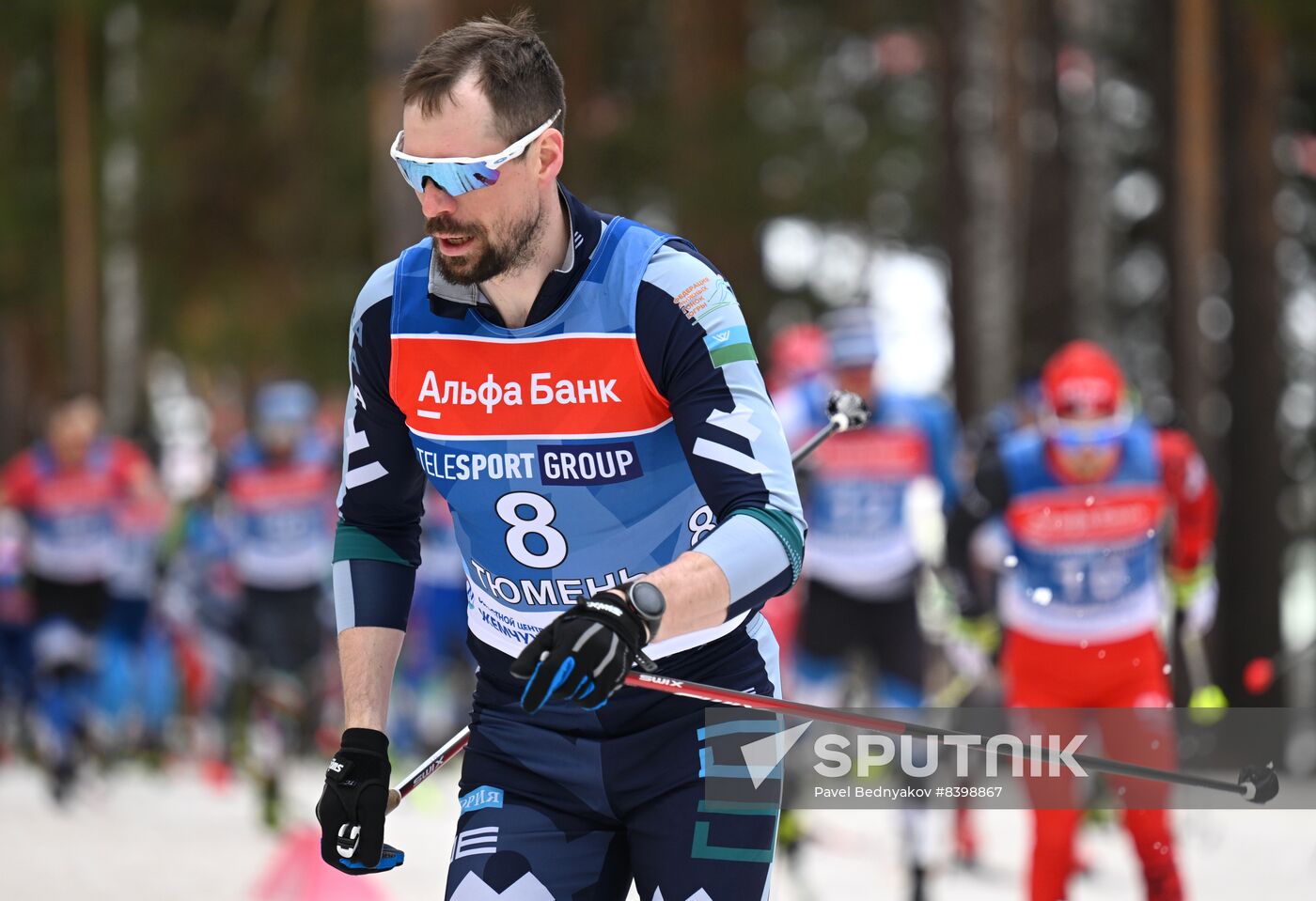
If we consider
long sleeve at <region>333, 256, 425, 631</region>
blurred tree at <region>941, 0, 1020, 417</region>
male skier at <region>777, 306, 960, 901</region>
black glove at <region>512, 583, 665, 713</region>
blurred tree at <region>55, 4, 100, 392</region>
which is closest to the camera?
black glove at <region>512, 583, 665, 713</region>

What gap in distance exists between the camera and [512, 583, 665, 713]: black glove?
3016mm

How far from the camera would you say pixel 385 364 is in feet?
12.0

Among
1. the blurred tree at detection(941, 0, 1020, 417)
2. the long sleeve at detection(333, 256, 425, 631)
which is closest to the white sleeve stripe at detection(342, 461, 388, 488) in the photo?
the long sleeve at detection(333, 256, 425, 631)

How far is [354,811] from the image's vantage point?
3588 millimetres

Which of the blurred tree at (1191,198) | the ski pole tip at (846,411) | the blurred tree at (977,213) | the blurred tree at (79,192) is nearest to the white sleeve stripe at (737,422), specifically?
the ski pole tip at (846,411)

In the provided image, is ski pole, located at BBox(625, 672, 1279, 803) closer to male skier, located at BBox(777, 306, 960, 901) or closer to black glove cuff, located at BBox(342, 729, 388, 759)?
black glove cuff, located at BBox(342, 729, 388, 759)

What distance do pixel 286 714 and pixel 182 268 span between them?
1475cm

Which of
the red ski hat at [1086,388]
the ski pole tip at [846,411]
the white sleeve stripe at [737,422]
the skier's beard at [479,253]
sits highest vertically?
the skier's beard at [479,253]

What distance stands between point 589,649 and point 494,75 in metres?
1.03

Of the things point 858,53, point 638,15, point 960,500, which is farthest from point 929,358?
point 960,500

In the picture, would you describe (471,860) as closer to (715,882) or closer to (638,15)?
(715,882)

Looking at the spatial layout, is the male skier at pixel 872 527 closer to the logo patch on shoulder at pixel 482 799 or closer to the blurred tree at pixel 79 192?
the logo patch on shoulder at pixel 482 799

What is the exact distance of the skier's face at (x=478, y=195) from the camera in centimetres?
337

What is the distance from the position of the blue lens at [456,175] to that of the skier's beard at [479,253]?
6cm
